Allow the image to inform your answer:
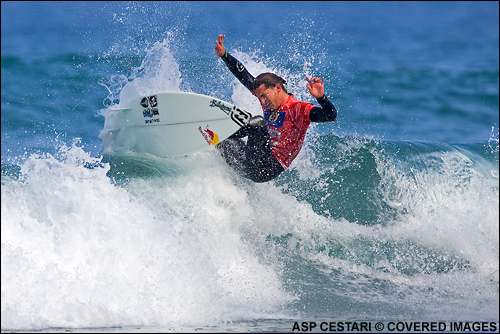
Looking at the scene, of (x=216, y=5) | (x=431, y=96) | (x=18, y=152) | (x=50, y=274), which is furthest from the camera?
(x=216, y=5)

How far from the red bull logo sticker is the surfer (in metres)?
0.12

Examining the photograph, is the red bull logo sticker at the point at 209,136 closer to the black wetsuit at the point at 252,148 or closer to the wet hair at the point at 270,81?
the black wetsuit at the point at 252,148

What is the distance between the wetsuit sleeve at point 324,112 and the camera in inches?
195

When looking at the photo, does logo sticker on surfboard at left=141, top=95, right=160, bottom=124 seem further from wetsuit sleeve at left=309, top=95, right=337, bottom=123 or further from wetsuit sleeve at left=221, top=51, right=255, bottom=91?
wetsuit sleeve at left=309, top=95, right=337, bottom=123

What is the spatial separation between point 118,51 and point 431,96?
31.9ft

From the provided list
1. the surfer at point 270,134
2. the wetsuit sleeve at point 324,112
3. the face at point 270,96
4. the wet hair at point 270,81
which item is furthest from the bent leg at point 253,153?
the wetsuit sleeve at point 324,112

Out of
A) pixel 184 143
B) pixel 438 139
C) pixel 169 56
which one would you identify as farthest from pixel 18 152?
pixel 438 139

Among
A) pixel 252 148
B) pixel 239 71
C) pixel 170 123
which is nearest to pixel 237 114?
pixel 252 148

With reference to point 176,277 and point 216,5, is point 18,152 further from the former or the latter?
point 216,5

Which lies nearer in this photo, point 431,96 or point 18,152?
point 18,152

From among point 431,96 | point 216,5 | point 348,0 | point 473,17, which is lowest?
point 431,96

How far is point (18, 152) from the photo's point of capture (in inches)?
313

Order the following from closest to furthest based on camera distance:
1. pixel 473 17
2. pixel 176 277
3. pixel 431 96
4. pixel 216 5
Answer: pixel 176 277 → pixel 431 96 → pixel 216 5 → pixel 473 17

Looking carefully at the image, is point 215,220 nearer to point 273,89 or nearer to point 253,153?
point 253,153
